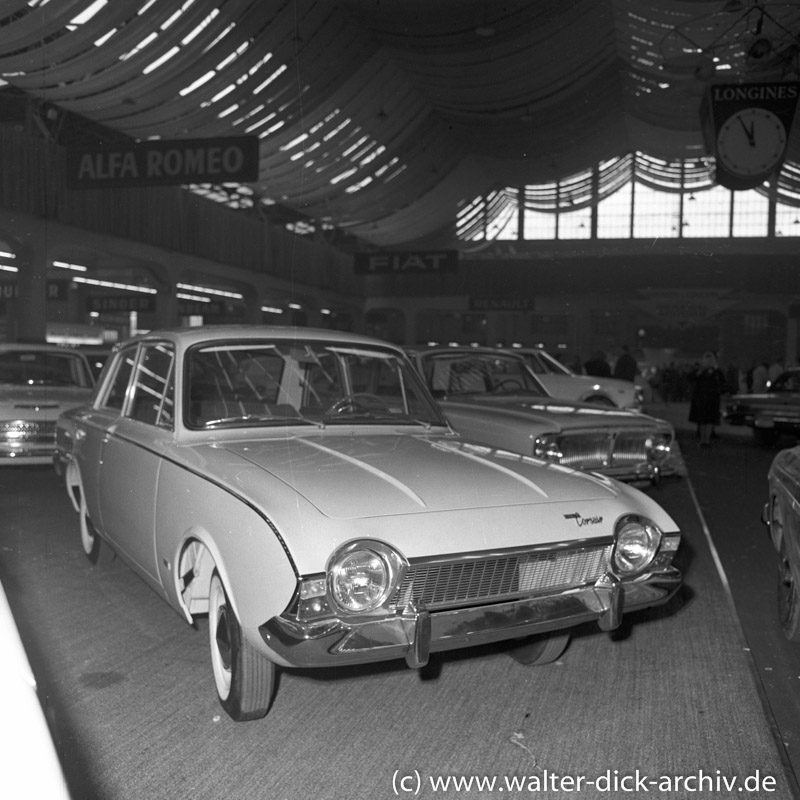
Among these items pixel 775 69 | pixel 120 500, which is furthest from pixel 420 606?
pixel 775 69

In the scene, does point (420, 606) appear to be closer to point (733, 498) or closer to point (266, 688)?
point (266, 688)

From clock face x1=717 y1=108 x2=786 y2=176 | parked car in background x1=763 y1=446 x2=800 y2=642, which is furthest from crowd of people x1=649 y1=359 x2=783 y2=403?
parked car in background x1=763 y1=446 x2=800 y2=642

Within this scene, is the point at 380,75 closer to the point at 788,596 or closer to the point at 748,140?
the point at 748,140

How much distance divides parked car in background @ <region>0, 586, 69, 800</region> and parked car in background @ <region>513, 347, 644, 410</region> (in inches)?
442

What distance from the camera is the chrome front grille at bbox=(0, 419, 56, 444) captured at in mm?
7660

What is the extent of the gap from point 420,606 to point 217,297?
85.1 feet

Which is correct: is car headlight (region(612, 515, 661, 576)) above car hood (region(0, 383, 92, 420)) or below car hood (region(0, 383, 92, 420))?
below

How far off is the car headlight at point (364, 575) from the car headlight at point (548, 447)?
3497 millimetres

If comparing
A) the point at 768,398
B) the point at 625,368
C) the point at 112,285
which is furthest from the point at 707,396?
the point at 112,285

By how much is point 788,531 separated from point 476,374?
433 centimetres

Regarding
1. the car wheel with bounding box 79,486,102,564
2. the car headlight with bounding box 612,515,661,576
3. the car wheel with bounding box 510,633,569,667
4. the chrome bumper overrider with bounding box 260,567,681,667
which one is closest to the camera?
the chrome bumper overrider with bounding box 260,567,681,667

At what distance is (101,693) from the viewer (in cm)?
324

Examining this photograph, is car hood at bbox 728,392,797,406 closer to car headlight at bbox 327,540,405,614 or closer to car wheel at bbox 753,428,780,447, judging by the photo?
car wheel at bbox 753,428,780,447

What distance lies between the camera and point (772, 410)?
44.7 feet
